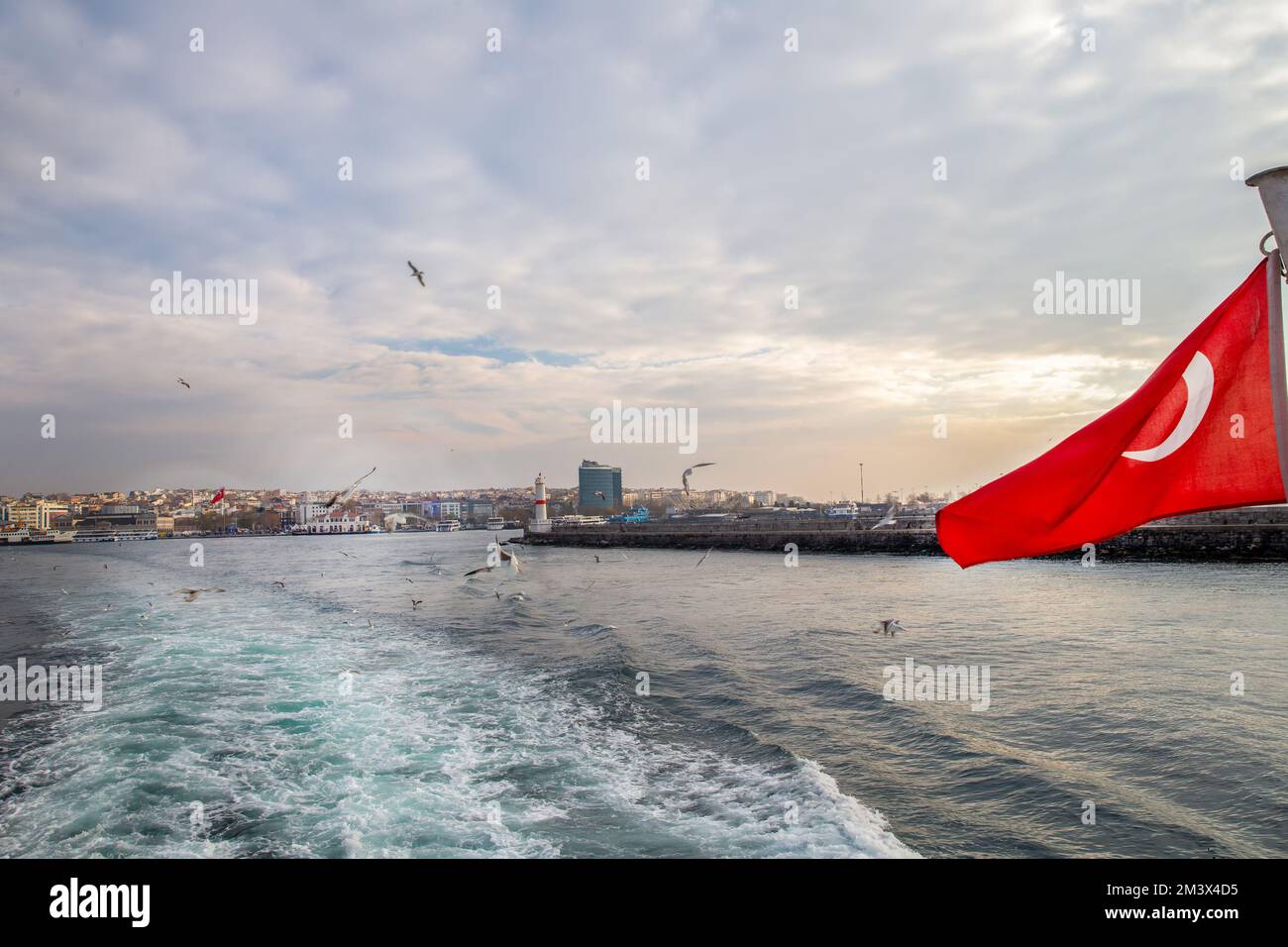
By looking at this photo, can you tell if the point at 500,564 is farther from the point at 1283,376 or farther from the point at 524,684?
the point at 1283,376

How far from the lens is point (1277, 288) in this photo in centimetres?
253

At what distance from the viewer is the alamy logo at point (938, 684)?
35.0 ft

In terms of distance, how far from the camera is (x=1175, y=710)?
9781 mm

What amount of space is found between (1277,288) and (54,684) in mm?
16420

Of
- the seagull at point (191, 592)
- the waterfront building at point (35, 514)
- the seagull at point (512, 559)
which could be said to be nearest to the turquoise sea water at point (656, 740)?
the seagull at point (191, 592)

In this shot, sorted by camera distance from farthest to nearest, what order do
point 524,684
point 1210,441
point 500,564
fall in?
1. point 500,564
2. point 524,684
3. point 1210,441

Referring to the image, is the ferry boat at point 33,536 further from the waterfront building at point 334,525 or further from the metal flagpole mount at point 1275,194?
the metal flagpole mount at point 1275,194

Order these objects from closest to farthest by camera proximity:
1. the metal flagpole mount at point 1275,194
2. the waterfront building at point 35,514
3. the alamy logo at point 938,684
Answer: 1. the metal flagpole mount at point 1275,194
2. the alamy logo at point 938,684
3. the waterfront building at point 35,514

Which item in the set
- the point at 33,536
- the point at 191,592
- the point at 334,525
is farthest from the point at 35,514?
the point at 191,592
